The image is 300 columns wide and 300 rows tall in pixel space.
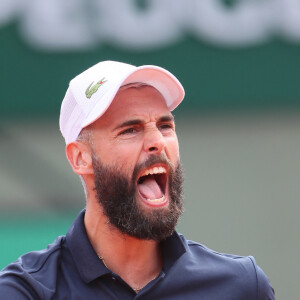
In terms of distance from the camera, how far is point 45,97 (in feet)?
23.4

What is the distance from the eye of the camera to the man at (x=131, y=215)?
115 inches

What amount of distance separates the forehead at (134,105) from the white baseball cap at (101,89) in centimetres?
4

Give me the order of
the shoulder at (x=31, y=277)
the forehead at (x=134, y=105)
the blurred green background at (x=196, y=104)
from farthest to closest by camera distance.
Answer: the blurred green background at (x=196, y=104), the forehead at (x=134, y=105), the shoulder at (x=31, y=277)

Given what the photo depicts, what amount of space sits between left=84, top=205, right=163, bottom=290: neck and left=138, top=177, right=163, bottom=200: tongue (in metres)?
0.16

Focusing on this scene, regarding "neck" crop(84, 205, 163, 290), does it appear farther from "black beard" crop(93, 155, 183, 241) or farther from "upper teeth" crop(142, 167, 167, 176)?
"upper teeth" crop(142, 167, 167, 176)

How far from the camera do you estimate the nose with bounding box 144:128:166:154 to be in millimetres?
2943

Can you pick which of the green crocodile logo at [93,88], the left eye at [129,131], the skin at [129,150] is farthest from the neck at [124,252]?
the green crocodile logo at [93,88]

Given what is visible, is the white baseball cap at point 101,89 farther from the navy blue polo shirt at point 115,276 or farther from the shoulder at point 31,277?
the shoulder at point 31,277

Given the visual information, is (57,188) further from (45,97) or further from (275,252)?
(275,252)

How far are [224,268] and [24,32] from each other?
4529 millimetres

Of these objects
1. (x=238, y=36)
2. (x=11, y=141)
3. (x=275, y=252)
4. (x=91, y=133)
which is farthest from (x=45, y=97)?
(x=91, y=133)

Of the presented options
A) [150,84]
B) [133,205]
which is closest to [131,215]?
[133,205]

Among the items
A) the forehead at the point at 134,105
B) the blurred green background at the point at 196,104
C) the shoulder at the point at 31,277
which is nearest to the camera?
the shoulder at the point at 31,277

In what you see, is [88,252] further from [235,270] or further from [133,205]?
[235,270]
